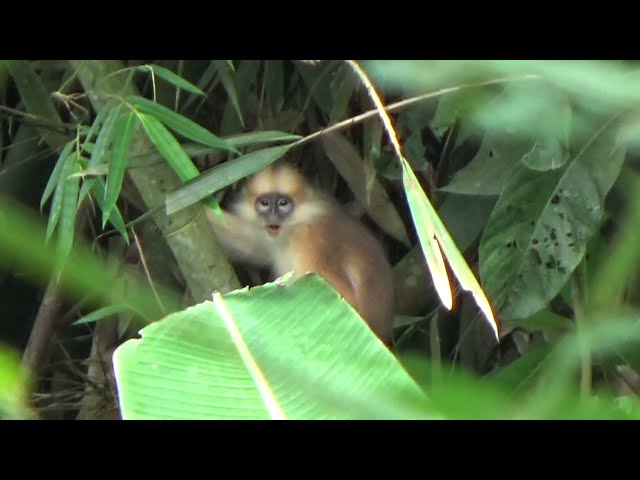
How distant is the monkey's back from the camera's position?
4062 millimetres

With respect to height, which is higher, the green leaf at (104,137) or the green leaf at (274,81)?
the green leaf at (274,81)

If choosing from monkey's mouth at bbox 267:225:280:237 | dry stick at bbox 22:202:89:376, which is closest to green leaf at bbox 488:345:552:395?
dry stick at bbox 22:202:89:376

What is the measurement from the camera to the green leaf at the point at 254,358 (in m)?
0.84

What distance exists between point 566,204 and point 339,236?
184cm

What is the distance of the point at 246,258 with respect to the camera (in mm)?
4535

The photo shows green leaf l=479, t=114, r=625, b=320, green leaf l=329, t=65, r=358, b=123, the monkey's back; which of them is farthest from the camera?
the monkey's back

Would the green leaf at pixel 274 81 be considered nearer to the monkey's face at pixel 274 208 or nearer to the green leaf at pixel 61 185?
the green leaf at pixel 61 185

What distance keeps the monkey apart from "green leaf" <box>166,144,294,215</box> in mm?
1746

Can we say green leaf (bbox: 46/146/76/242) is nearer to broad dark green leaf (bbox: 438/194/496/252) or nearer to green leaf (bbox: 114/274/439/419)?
broad dark green leaf (bbox: 438/194/496/252)

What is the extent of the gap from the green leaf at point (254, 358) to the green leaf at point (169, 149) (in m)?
1.30

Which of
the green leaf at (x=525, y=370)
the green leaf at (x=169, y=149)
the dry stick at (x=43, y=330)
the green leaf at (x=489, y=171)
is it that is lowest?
the green leaf at (x=525, y=370)

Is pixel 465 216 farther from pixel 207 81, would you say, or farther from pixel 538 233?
pixel 207 81

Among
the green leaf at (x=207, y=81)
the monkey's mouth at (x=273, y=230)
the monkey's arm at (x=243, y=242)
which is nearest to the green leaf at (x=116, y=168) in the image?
the green leaf at (x=207, y=81)

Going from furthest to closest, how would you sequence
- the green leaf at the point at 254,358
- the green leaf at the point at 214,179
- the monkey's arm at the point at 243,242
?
the monkey's arm at the point at 243,242 → the green leaf at the point at 214,179 → the green leaf at the point at 254,358
